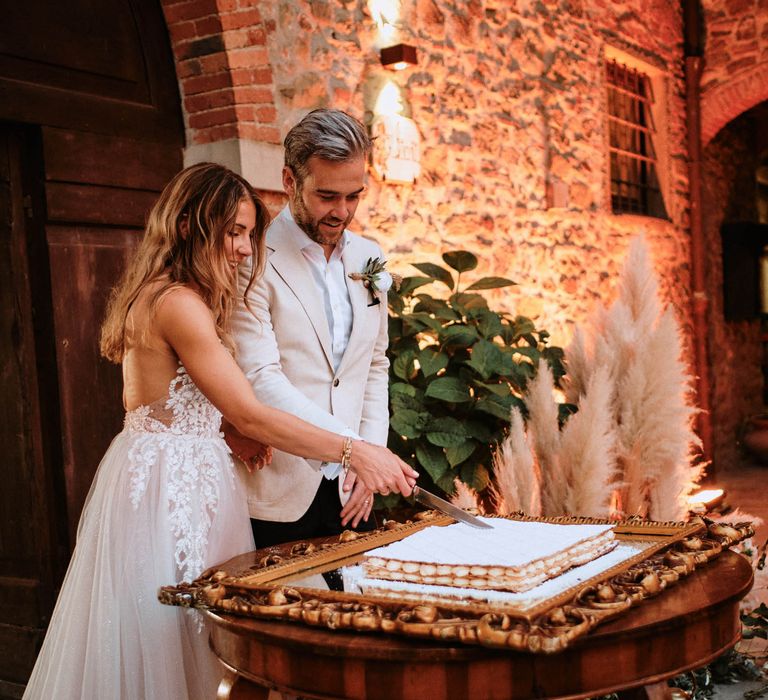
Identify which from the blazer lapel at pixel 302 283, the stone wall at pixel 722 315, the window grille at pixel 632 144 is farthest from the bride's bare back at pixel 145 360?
the stone wall at pixel 722 315

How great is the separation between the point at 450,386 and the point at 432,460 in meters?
0.32

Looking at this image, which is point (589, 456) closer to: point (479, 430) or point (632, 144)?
point (479, 430)

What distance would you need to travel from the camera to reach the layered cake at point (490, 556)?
1.40m

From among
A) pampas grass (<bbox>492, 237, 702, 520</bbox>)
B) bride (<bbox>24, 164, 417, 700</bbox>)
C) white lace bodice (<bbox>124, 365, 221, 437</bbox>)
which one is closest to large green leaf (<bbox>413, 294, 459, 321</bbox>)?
pampas grass (<bbox>492, 237, 702, 520</bbox>)

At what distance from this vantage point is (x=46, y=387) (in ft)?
11.3

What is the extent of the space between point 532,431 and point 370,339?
109 centimetres

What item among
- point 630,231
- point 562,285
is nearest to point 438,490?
point 562,285

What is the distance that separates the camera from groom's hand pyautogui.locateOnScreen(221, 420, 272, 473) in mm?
2193

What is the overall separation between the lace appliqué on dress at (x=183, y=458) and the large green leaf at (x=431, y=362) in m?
1.77

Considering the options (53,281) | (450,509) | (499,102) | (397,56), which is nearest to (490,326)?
(397,56)

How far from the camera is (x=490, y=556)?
57.4 inches

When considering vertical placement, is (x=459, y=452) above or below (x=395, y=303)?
below

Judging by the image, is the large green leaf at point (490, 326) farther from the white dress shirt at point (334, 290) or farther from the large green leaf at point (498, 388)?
the white dress shirt at point (334, 290)

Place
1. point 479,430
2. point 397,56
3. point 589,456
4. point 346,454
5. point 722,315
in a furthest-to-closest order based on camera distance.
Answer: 1. point 722,315
2. point 397,56
3. point 479,430
4. point 589,456
5. point 346,454
